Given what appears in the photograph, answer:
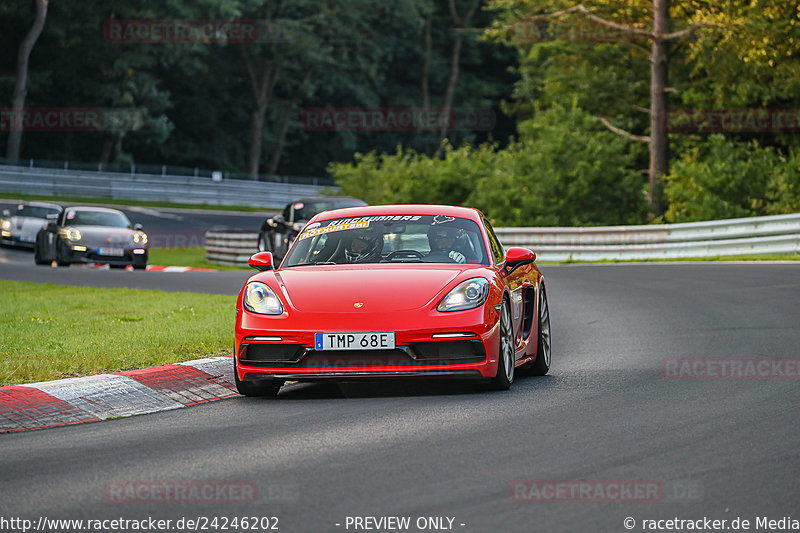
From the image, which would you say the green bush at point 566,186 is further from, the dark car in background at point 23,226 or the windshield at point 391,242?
the windshield at point 391,242

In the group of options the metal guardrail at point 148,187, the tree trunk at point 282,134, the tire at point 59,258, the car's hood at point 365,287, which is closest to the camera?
the car's hood at point 365,287

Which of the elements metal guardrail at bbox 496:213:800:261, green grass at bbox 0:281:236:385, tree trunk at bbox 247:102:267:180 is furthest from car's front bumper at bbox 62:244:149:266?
tree trunk at bbox 247:102:267:180

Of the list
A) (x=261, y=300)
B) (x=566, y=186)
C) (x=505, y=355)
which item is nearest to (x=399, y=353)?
(x=505, y=355)

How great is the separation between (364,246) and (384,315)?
146 centimetres

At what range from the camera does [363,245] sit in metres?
10.1

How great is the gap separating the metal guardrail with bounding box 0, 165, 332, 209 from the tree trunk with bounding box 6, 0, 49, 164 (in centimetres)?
523

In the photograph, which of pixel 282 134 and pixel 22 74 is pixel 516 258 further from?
pixel 282 134

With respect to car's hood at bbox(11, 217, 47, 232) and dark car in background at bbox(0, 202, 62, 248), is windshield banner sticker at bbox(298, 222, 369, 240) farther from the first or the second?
car's hood at bbox(11, 217, 47, 232)

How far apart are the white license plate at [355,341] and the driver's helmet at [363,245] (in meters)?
1.34

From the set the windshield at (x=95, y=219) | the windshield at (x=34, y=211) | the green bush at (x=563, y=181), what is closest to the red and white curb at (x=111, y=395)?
the windshield at (x=95, y=219)

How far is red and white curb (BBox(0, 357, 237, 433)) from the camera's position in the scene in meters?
8.23

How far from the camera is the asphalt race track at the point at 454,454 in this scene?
211 inches

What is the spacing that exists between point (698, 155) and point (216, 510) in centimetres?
3125

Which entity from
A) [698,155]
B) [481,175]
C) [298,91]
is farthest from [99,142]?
[698,155]
